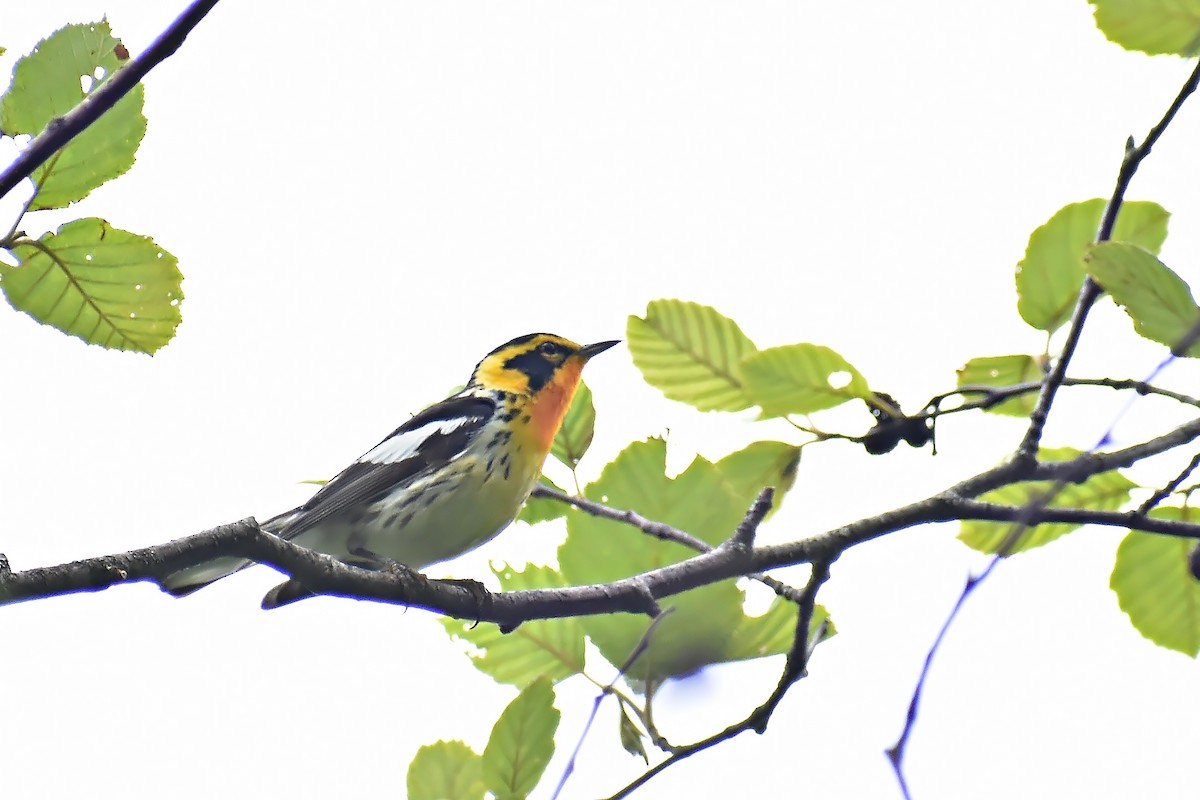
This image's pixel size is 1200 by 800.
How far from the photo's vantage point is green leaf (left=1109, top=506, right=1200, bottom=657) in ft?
7.98

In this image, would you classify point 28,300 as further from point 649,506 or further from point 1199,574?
point 1199,574

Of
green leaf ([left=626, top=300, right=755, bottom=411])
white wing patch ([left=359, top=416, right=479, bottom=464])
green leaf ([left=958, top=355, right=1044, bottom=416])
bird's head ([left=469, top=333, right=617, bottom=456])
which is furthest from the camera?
bird's head ([left=469, top=333, right=617, bottom=456])

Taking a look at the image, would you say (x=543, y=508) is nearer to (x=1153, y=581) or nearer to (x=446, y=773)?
(x=446, y=773)

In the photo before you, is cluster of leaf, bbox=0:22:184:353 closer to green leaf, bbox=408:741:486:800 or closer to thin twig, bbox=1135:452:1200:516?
green leaf, bbox=408:741:486:800

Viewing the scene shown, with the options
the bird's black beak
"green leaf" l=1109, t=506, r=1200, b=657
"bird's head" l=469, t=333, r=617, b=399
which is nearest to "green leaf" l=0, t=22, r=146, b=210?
"green leaf" l=1109, t=506, r=1200, b=657

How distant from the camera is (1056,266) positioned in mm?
2303

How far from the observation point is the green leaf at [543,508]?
2895 mm

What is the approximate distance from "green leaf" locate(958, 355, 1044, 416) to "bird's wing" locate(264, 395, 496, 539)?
1.85 m

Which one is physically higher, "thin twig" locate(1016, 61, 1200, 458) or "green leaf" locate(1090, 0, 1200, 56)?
"green leaf" locate(1090, 0, 1200, 56)

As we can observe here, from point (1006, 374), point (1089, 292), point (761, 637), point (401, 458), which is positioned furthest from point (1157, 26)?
point (401, 458)

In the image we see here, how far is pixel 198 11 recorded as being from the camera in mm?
1310

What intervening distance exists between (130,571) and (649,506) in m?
1.04

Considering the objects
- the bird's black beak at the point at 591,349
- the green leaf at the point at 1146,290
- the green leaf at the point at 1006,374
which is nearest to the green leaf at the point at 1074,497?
the green leaf at the point at 1006,374

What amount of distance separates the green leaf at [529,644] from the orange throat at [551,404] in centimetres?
159
